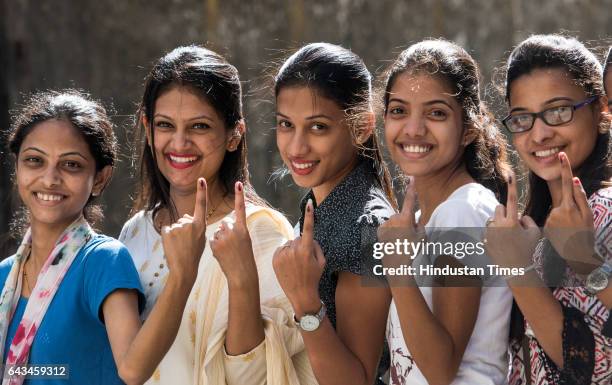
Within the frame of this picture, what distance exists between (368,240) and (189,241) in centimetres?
44

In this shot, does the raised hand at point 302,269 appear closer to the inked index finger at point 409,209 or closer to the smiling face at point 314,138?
the inked index finger at point 409,209

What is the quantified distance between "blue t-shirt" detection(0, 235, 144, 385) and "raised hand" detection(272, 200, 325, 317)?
0.44 meters

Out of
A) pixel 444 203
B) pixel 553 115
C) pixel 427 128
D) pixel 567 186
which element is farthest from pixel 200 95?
pixel 567 186

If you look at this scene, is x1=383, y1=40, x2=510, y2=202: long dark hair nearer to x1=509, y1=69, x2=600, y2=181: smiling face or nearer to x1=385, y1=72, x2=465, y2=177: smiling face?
x1=385, y1=72, x2=465, y2=177: smiling face

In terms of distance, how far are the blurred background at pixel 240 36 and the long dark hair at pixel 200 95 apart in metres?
1.99

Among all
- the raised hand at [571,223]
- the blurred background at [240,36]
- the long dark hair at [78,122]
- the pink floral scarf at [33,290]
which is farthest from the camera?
the blurred background at [240,36]

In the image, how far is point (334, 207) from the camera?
2.62 m

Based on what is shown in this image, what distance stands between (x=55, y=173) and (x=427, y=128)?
3.37 feet

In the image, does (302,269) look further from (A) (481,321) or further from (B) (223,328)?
(A) (481,321)

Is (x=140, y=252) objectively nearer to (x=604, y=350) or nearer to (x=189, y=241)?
(x=189, y=241)

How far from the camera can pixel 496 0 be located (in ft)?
16.4

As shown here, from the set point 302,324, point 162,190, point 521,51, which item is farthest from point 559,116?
point 162,190

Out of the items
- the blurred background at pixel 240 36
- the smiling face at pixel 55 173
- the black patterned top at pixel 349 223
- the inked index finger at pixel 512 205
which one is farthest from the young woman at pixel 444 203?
the blurred background at pixel 240 36

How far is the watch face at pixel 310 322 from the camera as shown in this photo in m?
2.36
